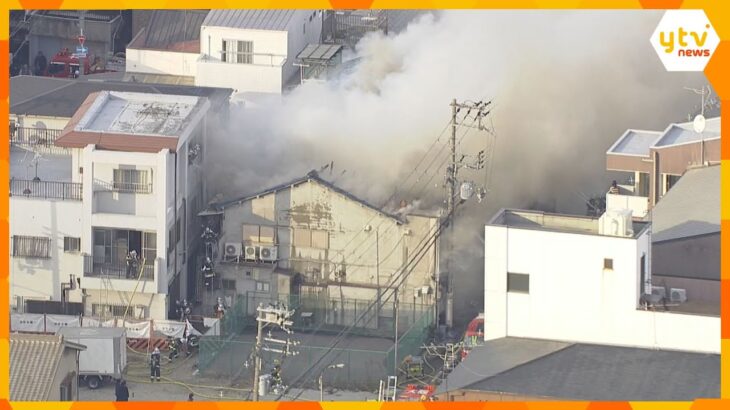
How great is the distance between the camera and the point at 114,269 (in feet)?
143

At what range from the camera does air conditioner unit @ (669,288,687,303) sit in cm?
3784

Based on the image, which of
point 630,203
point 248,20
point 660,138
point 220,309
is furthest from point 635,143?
point 248,20

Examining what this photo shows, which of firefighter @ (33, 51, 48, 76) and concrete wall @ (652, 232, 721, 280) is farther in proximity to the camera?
firefighter @ (33, 51, 48, 76)

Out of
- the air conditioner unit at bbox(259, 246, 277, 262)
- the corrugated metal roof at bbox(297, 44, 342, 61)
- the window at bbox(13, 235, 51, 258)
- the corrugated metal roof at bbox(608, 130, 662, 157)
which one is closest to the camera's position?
the window at bbox(13, 235, 51, 258)

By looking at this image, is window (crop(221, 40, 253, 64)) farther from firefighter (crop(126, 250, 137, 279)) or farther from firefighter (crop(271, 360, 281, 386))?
firefighter (crop(271, 360, 281, 386))

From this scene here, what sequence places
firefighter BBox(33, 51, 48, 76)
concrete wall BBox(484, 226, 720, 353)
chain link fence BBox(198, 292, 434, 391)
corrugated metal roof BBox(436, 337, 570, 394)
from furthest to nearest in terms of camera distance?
firefighter BBox(33, 51, 48, 76), chain link fence BBox(198, 292, 434, 391), concrete wall BBox(484, 226, 720, 353), corrugated metal roof BBox(436, 337, 570, 394)

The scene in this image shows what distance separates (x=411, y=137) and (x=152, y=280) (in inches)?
280

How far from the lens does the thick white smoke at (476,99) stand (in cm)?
Result: 4744

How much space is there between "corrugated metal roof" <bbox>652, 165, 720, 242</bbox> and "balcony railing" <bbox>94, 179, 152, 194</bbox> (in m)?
8.90

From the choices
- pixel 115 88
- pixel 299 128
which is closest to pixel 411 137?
pixel 299 128

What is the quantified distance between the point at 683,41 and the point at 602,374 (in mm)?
17911

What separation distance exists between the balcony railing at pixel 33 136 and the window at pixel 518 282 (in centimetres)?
1325

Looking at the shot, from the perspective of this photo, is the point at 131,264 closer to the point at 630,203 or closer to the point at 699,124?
the point at 630,203

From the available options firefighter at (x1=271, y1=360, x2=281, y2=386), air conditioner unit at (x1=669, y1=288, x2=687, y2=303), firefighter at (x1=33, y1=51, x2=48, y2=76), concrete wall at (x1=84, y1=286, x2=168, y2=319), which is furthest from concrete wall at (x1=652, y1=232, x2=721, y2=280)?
firefighter at (x1=33, y1=51, x2=48, y2=76)
